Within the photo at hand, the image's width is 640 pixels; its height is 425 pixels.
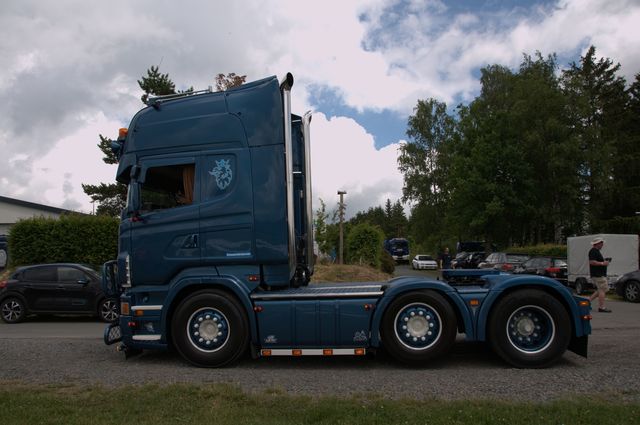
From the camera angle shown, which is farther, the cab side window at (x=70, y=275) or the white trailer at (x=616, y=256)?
the white trailer at (x=616, y=256)

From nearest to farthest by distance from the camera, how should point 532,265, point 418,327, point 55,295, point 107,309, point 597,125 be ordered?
point 418,327 < point 107,309 < point 55,295 < point 532,265 < point 597,125

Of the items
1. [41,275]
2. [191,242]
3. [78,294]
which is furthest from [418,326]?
[41,275]

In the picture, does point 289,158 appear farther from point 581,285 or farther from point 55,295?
point 581,285

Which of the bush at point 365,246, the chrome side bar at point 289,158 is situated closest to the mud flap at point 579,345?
the chrome side bar at point 289,158

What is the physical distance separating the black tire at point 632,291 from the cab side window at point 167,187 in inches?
587

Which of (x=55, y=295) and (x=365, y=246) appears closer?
(x=55, y=295)

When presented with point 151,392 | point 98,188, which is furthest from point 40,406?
point 98,188

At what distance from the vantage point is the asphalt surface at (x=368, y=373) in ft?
17.8

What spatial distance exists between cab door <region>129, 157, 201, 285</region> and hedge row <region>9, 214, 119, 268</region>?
1494cm

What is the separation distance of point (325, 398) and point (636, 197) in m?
40.1

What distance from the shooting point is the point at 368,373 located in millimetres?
6289

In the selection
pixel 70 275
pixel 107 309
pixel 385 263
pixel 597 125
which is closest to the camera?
pixel 107 309

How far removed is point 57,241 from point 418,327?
59.9ft

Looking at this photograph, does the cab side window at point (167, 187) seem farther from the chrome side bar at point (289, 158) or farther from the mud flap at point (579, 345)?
the mud flap at point (579, 345)
